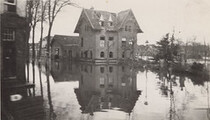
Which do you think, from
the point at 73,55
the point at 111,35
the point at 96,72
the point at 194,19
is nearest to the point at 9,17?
the point at 73,55

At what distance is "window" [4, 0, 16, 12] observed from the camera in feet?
3.48

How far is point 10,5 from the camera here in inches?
42.4

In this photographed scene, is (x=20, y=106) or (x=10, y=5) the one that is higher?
(x=10, y=5)

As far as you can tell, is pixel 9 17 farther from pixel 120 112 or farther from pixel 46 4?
pixel 120 112

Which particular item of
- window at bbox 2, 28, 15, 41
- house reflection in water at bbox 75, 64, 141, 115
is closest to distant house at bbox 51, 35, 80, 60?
house reflection in water at bbox 75, 64, 141, 115

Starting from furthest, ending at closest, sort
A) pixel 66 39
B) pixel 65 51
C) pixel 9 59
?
pixel 65 51 < pixel 66 39 < pixel 9 59

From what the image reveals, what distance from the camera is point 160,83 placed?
2371 millimetres

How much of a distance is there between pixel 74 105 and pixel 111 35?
22.2 inches

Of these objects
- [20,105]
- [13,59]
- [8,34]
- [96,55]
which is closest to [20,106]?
[20,105]

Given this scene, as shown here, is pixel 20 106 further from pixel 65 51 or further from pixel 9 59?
pixel 65 51

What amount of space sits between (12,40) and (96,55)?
64 centimetres

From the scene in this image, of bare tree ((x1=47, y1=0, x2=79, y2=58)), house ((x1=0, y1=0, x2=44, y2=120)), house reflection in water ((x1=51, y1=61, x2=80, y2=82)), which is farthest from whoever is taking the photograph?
house reflection in water ((x1=51, y1=61, x2=80, y2=82))

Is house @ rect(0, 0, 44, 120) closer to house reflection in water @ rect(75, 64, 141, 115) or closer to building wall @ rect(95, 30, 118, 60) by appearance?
house reflection in water @ rect(75, 64, 141, 115)

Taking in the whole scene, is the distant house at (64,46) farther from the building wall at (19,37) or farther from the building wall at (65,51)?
the building wall at (19,37)
